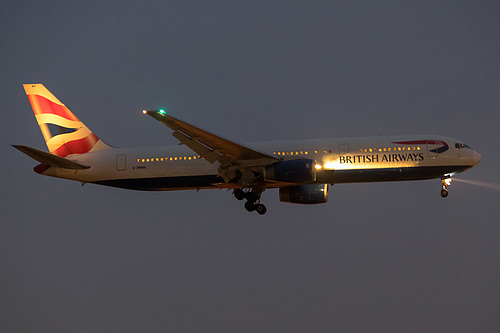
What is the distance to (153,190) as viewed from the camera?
42438mm

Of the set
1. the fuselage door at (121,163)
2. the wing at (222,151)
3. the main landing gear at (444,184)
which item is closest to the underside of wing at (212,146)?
the wing at (222,151)

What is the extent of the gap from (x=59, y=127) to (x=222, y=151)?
12.5 m

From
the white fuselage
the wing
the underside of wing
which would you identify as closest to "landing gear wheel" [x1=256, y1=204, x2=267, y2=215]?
the white fuselage

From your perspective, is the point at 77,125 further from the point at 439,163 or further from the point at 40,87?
the point at 439,163

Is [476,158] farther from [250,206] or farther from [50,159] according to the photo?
[50,159]

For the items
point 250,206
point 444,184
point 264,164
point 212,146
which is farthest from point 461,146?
point 212,146

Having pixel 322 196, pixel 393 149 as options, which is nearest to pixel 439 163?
pixel 393 149

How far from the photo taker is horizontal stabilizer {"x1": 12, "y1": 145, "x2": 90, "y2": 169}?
38.6 metres

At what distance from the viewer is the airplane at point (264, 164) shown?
3866 cm

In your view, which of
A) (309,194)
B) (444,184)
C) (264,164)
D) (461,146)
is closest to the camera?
(264,164)

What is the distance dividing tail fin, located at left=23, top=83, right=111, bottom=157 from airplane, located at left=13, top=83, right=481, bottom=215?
0.54 metres

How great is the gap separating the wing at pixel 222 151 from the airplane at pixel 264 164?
0.17 ft

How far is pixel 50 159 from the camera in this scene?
133 feet

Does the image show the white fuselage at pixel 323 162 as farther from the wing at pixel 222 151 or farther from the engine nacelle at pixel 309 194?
the engine nacelle at pixel 309 194
